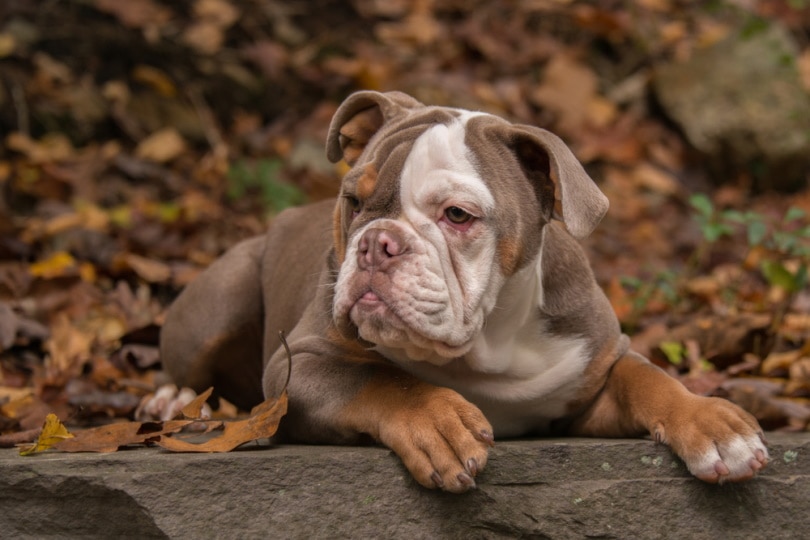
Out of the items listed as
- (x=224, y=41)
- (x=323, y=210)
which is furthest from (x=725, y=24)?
(x=323, y=210)

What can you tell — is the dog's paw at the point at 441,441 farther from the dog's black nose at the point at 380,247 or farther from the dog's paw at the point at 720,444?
the dog's paw at the point at 720,444

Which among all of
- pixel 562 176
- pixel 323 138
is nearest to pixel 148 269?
pixel 323 138

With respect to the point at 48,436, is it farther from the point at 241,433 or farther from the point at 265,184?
the point at 265,184

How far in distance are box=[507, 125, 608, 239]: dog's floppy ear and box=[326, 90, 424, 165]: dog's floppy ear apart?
631mm

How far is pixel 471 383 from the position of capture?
3973mm

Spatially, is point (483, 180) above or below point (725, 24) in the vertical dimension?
above

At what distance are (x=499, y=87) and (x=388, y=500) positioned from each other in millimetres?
8500

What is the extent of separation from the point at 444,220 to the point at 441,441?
80cm

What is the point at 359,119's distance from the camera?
173 inches

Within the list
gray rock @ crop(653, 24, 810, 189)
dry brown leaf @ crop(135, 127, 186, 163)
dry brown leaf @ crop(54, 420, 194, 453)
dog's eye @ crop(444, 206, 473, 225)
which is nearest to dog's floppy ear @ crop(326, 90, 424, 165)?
dog's eye @ crop(444, 206, 473, 225)

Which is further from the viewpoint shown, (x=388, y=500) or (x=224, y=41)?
(x=224, y=41)

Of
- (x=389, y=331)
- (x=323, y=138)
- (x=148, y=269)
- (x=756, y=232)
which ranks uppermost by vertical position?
(x=389, y=331)

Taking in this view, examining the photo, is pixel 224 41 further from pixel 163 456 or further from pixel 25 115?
pixel 163 456

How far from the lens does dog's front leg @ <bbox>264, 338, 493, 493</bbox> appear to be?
3.21 metres
